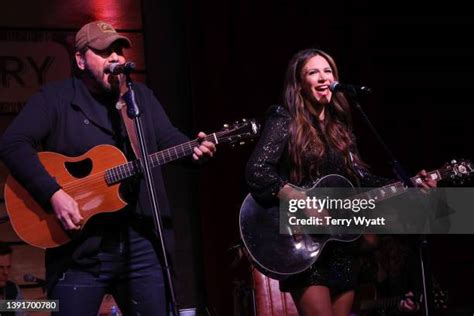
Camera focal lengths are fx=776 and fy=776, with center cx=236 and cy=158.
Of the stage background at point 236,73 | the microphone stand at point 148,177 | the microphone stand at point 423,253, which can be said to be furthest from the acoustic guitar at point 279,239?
the stage background at point 236,73

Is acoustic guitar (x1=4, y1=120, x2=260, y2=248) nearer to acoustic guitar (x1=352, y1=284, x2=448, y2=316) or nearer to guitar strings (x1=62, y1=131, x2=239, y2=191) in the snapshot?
guitar strings (x1=62, y1=131, x2=239, y2=191)

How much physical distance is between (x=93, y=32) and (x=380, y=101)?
11.5 feet

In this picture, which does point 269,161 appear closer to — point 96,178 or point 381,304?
point 96,178

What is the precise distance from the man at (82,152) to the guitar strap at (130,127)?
0.02m

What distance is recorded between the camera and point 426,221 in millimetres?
4348

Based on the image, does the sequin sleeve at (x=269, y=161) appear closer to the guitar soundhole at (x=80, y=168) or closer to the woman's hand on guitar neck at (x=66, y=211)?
the guitar soundhole at (x=80, y=168)

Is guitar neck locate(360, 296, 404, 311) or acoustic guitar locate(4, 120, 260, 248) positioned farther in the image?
guitar neck locate(360, 296, 404, 311)

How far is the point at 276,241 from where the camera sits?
377 cm

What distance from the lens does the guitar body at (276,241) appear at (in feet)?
11.8

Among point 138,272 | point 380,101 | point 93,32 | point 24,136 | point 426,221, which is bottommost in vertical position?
point 138,272

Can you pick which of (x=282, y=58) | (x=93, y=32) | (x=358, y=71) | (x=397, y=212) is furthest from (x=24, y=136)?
(x=358, y=71)

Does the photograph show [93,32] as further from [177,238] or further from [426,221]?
[177,238]

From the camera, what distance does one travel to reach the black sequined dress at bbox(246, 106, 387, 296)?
3.49 meters

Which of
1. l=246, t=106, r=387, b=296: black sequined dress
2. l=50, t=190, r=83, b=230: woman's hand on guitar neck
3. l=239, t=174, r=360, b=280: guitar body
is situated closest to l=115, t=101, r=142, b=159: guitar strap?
l=50, t=190, r=83, b=230: woman's hand on guitar neck
